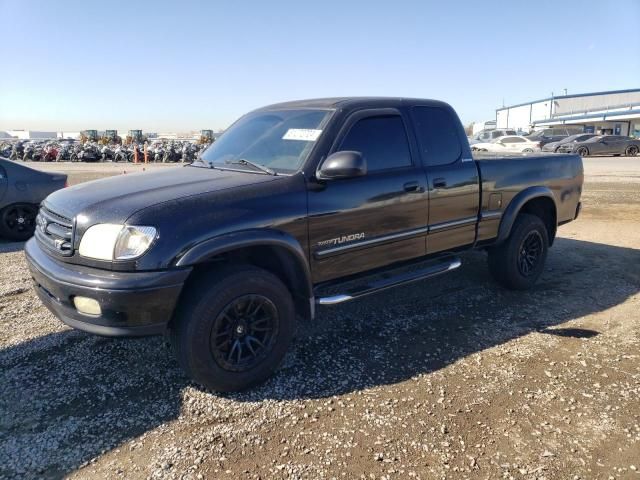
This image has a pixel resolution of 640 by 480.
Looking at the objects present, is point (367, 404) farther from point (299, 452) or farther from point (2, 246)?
point (2, 246)

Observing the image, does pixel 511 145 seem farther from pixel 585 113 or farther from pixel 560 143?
pixel 585 113

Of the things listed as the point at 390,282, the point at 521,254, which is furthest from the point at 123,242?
the point at 521,254

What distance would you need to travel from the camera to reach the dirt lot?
266 cm

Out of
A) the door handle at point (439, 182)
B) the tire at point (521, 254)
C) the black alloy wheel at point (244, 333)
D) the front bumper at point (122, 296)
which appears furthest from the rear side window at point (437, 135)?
the front bumper at point (122, 296)

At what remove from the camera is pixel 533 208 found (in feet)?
18.4

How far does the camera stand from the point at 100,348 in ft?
12.9

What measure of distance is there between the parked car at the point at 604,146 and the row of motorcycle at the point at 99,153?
69.1 ft

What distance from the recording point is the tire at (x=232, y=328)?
10.1ft

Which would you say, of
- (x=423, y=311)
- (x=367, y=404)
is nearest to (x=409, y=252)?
(x=423, y=311)

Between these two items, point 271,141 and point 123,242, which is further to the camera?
point 271,141

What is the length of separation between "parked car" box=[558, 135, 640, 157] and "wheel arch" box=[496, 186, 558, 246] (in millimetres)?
23422

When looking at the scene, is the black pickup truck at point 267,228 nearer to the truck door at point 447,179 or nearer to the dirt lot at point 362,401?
the truck door at point 447,179

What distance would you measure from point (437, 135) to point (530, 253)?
191 cm

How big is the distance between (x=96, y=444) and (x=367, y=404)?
165 centimetres
